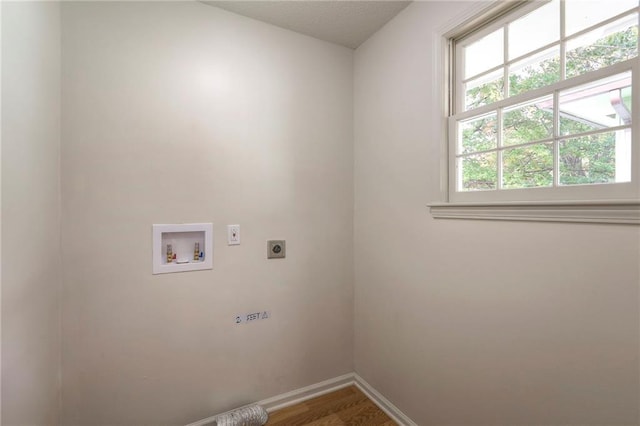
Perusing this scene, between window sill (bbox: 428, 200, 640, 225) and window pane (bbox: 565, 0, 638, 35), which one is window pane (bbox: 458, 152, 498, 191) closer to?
window sill (bbox: 428, 200, 640, 225)

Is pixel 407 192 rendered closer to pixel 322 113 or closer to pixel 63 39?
pixel 322 113

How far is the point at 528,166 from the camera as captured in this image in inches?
47.8

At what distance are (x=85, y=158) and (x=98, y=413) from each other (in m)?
1.30

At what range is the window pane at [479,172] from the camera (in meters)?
1.35

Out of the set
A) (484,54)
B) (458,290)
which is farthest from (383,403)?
(484,54)

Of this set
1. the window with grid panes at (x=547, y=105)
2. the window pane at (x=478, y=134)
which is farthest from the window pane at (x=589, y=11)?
the window pane at (x=478, y=134)

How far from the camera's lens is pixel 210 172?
168 cm

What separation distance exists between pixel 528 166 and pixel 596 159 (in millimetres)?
219

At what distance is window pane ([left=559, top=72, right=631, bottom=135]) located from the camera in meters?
0.97

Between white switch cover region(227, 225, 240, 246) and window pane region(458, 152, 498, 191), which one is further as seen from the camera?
white switch cover region(227, 225, 240, 246)

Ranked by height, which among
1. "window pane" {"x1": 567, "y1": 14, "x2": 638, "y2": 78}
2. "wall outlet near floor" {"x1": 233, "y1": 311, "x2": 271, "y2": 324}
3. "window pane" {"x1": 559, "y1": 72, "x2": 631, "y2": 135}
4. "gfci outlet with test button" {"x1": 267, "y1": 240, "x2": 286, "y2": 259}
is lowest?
"wall outlet near floor" {"x1": 233, "y1": 311, "x2": 271, "y2": 324}

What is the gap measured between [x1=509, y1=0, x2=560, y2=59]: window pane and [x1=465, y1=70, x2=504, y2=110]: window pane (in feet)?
0.35

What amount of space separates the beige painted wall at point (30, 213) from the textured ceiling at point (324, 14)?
0.97 m

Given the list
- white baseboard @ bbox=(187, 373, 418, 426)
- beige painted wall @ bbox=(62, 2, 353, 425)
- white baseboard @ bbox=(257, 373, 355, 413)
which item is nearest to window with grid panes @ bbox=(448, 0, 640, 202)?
beige painted wall @ bbox=(62, 2, 353, 425)
